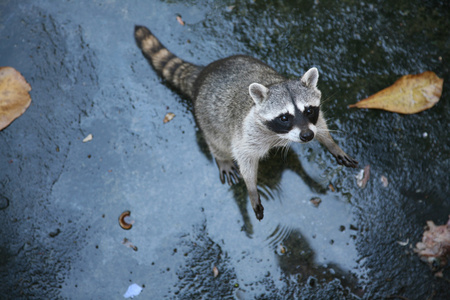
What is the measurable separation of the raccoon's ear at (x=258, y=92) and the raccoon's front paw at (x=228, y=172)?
898 mm

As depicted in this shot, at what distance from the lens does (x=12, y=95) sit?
13.1ft

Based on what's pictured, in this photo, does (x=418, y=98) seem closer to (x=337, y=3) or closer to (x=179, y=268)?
(x=337, y=3)

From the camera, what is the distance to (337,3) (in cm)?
438

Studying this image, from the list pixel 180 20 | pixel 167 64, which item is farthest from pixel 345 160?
pixel 180 20

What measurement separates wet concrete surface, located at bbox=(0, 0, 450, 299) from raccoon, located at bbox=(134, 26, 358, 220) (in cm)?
19

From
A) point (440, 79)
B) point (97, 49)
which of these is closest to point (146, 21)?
point (97, 49)

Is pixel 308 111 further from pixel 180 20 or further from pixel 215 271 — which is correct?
pixel 180 20

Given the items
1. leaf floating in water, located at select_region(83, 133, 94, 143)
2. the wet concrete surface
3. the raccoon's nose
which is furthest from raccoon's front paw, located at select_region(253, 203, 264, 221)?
leaf floating in water, located at select_region(83, 133, 94, 143)

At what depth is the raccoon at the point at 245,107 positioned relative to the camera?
3119mm

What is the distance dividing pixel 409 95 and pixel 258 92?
185cm

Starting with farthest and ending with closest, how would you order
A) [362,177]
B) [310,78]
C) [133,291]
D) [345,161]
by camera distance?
[362,177] → [345,161] → [133,291] → [310,78]

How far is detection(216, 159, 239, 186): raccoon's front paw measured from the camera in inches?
154

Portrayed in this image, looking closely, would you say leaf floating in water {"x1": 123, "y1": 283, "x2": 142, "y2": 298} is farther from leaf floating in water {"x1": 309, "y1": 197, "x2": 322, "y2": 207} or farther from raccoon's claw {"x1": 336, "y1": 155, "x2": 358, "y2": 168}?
raccoon's claw {"x1": 336, "y1": 155, "x2": 358, "y2": 168}

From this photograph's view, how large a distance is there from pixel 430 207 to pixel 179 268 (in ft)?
8.06
